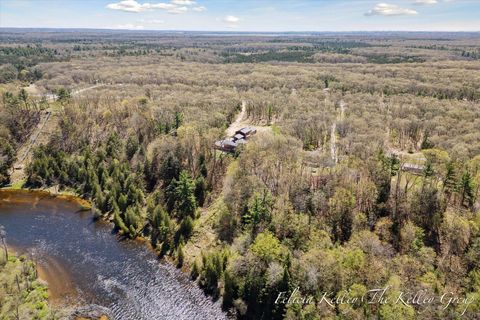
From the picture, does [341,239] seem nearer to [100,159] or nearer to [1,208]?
[100,159]

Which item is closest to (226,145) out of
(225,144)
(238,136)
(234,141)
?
(225,144)

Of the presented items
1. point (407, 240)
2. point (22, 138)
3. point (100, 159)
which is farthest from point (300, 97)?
point (22, 138)

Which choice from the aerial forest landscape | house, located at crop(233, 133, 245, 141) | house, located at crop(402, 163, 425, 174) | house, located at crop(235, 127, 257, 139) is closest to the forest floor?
the aerial forest landscape

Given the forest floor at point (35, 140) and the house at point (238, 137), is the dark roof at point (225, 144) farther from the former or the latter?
the forest floor at point (35, 140)

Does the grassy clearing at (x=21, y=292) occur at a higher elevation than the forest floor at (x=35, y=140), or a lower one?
lower

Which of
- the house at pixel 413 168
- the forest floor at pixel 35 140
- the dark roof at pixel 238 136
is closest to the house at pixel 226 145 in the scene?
the dark roof at pixel 238 136
